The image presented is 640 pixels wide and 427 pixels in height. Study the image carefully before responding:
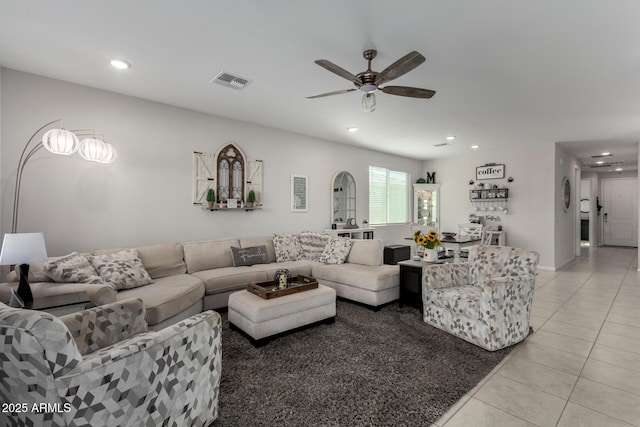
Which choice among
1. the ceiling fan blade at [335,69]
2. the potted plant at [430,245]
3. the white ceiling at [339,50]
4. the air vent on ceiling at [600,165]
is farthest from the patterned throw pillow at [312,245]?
the air vent on ceiling at [600,165]

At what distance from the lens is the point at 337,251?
4.59 metres

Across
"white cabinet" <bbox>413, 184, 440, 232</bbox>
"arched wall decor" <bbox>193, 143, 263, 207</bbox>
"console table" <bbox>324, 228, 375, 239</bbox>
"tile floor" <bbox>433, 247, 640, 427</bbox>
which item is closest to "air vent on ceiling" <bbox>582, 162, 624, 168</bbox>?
"white cabinet" <bbox>413, 184, 440, 232</bbox>

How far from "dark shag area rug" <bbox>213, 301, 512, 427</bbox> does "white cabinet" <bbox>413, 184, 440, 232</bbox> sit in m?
5.33

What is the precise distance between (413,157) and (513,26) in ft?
19.3

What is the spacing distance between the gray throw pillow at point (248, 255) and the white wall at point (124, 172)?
23.4 inches

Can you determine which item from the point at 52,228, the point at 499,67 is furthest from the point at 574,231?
the point at 52,228

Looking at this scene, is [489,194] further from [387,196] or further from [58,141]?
[58,141]

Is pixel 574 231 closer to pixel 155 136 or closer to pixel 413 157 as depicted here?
pixel 413 157

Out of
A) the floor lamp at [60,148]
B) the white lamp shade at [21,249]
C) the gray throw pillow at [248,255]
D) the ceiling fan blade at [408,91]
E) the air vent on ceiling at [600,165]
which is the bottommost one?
the gray throw pillow at [248,255]

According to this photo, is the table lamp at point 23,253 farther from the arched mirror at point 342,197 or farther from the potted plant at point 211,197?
the arched mirror at point 342,197

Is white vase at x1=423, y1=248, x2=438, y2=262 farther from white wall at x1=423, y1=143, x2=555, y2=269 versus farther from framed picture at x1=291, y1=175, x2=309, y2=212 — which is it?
white wall at x1=423, y1=143, x2=555, y2=269

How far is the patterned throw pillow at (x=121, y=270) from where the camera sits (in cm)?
302

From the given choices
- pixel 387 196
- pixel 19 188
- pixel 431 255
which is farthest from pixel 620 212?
pixel 19 188

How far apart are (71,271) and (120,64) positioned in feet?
6.59
